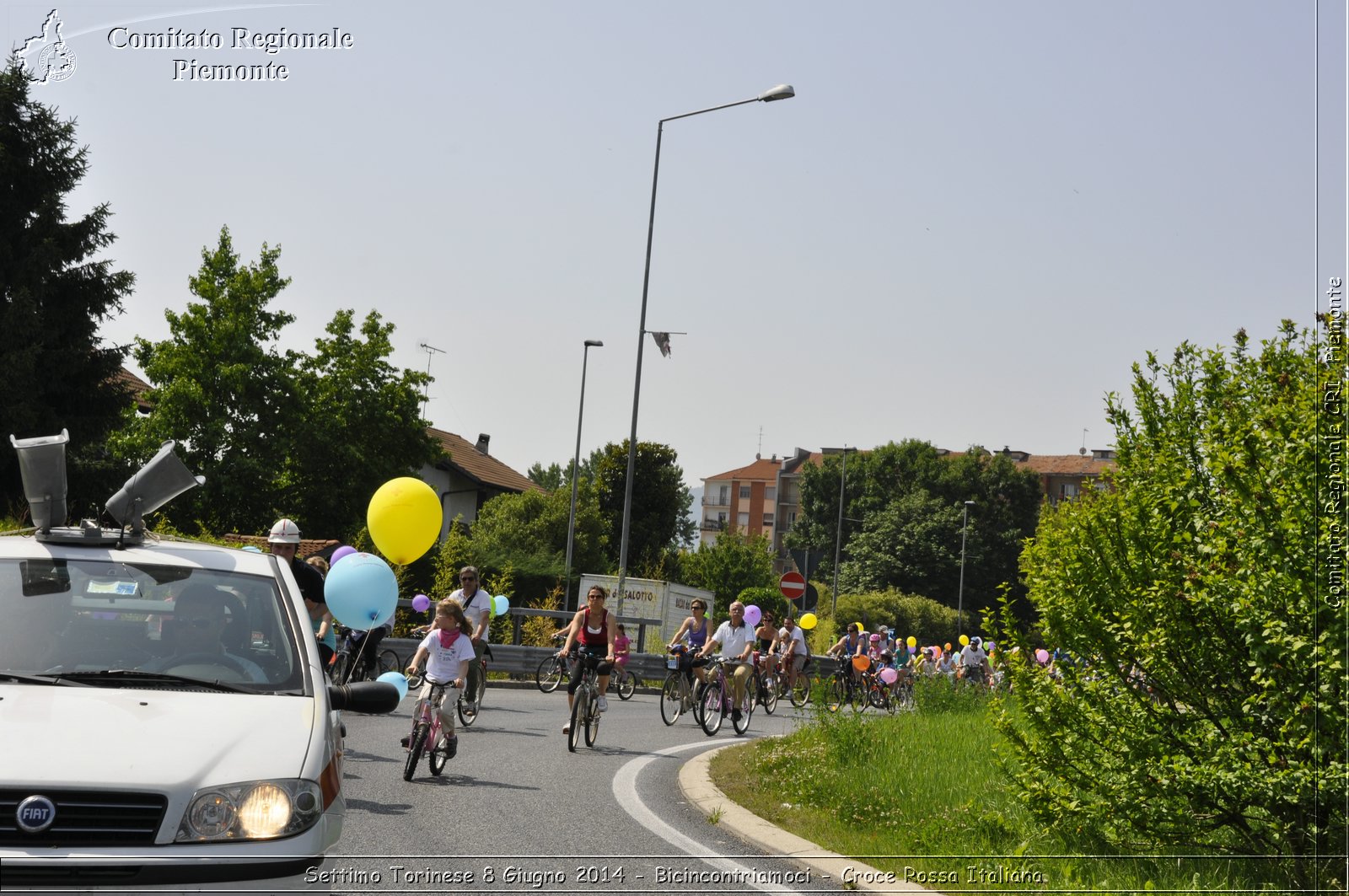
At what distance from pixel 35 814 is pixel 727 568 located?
62.0m

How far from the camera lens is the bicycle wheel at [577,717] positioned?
14.0 meters

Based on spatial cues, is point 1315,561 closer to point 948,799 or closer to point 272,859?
point 948,799

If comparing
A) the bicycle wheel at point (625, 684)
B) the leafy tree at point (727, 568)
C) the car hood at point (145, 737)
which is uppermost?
the leafy tree at point (727, 568)

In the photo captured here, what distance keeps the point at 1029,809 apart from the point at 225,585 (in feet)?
15.4

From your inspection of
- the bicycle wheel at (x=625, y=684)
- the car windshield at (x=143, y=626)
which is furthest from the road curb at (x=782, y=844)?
the bicycle wheel at (x=625, y=684)

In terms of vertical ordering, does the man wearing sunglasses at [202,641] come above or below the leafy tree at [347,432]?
below

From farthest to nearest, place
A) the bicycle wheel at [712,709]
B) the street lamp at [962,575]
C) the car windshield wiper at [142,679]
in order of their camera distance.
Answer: the street lamp at [962,575]
the bicycle wheel at [712,709]
the car windshield wiper at [142,679]

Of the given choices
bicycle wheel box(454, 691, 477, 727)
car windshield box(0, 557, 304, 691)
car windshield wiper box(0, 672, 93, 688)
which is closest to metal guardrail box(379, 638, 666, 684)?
bicycle wheel box(454, 691, 477, 727)

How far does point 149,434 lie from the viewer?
35.7 m

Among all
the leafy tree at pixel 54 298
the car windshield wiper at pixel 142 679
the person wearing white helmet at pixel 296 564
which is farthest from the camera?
the leafy tree at pixel 54 298

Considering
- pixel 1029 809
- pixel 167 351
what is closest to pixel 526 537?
pixel 167 351

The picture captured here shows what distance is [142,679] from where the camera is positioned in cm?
486

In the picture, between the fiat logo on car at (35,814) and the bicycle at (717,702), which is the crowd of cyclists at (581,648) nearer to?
the bicycle at (717,702)

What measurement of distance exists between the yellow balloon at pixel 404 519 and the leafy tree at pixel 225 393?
24.3 meters
